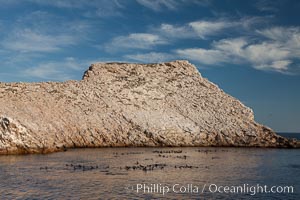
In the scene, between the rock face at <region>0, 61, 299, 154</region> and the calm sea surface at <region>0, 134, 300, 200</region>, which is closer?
the calm sea surface at <region>0, 134, 300, 200</region>

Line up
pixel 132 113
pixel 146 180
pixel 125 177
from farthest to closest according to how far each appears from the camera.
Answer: pixel 132 113
pixel 125 177
pixel 146 180

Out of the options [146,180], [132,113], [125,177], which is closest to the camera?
[146,180]

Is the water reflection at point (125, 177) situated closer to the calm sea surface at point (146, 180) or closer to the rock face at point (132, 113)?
the calm sea surface at point (146, 180)

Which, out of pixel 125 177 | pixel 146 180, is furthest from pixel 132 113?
pixel 146 180

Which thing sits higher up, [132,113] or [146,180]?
[132,113]

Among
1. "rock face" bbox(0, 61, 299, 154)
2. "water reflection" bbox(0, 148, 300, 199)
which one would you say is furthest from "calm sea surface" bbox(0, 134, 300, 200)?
"rock face" bbox(0, 61, 299, 154)

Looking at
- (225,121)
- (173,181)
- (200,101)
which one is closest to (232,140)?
(225,121)

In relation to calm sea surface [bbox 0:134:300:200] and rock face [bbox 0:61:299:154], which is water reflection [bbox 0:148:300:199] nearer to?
calm sea surface [bbox 0:134:300:200]

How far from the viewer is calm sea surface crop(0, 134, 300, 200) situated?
2150 centimetres

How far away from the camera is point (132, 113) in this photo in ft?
208

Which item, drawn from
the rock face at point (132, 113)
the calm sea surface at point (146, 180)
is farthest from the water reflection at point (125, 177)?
the rock face at point (132, 113)

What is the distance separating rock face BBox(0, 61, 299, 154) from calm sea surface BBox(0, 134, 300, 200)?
21.9m

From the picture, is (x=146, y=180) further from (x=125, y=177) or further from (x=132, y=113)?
(x=132, y=113)

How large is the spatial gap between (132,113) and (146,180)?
123 ft
